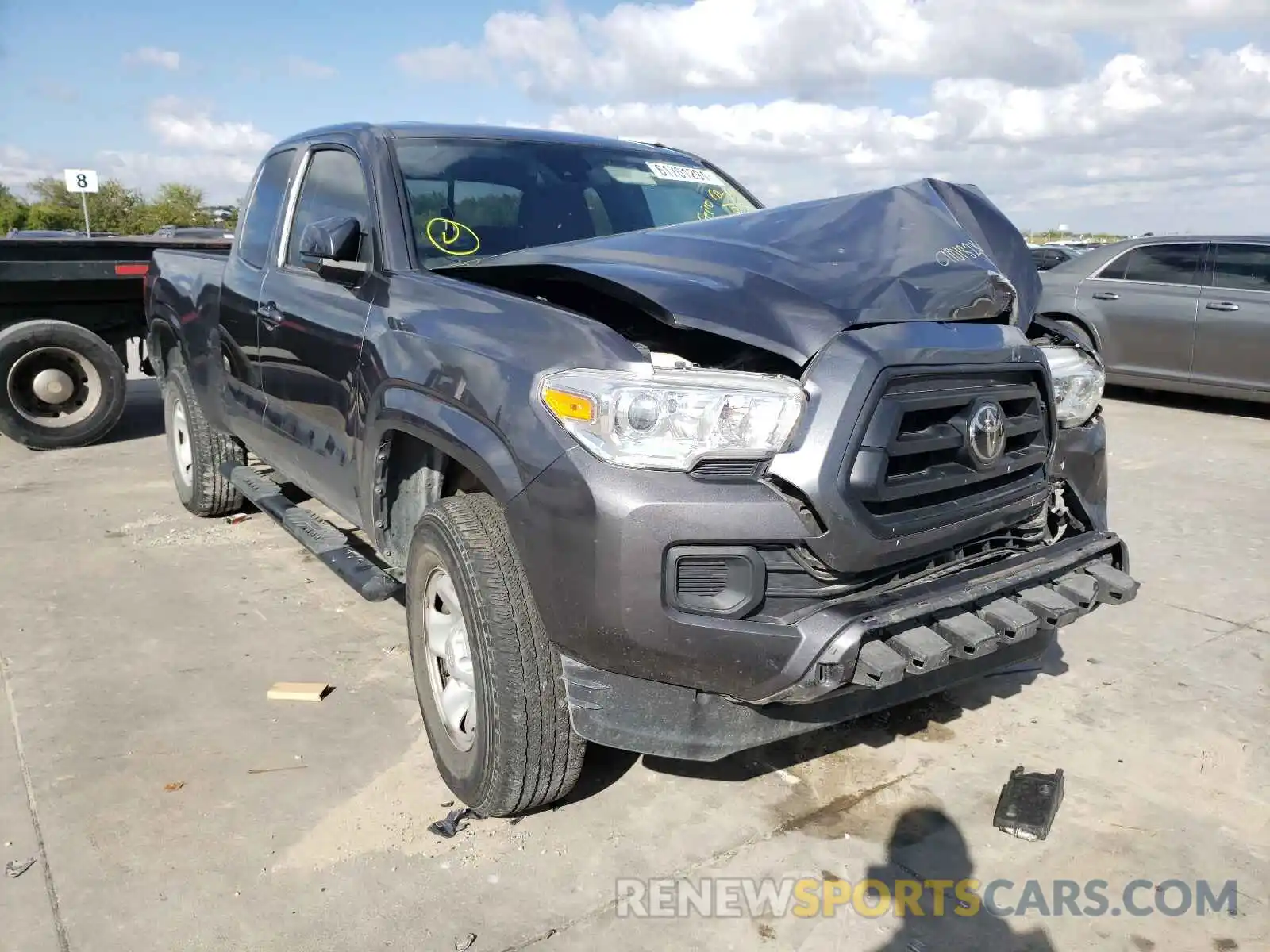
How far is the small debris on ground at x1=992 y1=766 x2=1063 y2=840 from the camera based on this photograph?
9.27 feet

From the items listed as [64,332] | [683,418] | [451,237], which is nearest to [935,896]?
[683,418]

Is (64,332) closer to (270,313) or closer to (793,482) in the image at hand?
(270,313)

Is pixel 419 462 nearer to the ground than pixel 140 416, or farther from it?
farther from it

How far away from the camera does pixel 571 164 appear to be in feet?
13.0

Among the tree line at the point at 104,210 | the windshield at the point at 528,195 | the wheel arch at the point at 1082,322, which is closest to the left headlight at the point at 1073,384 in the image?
the windshield at the point at 528,195

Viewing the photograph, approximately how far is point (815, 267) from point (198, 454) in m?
4.20

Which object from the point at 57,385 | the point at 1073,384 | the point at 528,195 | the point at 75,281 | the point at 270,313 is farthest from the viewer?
the point at 57,385

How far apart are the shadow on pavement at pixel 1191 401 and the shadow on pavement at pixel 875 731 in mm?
6951

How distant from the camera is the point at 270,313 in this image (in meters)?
4.15

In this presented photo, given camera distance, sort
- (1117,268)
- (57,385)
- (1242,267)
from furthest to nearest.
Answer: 1. (1117,268)
2. (1242,267)
3. (57,385)

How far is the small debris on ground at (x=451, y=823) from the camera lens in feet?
9.32

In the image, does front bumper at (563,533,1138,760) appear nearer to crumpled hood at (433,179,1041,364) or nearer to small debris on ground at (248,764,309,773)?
crumpled hood at (433,179,1041,364)

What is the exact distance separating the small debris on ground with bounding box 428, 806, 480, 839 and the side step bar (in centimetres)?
73

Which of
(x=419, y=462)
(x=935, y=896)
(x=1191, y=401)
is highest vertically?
(x=419, y=462)
